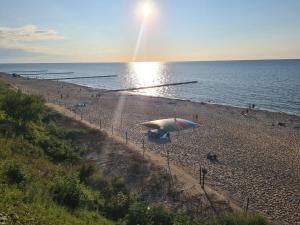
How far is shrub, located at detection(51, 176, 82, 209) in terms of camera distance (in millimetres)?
12691

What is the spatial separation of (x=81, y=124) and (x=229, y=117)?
24522 mm

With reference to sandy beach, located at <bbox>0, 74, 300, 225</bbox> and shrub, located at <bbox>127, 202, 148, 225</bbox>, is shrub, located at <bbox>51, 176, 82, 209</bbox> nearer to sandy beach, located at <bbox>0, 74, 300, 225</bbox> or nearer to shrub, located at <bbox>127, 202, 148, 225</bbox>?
shrub, located at <bbox>127, 202, 148, 225</bbox>

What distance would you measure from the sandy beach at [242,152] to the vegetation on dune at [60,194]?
520 cm

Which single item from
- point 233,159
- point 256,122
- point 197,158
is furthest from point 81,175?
point 256,122

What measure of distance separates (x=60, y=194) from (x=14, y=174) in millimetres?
2125

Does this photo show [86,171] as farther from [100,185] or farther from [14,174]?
[14,174]

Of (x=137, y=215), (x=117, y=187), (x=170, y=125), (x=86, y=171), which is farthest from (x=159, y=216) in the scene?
(x=170, y=125)

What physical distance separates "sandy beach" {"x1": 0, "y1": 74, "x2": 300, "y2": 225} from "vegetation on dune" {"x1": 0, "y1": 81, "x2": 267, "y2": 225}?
17.1 feet

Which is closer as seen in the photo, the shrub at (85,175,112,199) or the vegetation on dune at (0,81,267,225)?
the vegetation on dune at (0,81,267,225)

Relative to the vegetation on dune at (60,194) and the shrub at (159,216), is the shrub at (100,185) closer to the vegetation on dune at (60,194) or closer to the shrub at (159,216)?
the vegetation on dune at (60,194)

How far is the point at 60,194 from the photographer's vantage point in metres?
12.8

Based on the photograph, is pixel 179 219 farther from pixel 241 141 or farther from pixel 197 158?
pixel 241 141

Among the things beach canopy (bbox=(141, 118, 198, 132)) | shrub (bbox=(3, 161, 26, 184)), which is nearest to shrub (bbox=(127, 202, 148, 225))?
shrub (bbox=(3, 161, 26, 184))

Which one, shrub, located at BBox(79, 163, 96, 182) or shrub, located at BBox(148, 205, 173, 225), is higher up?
shrub, located at BBox(79, 163, 96, 182)
